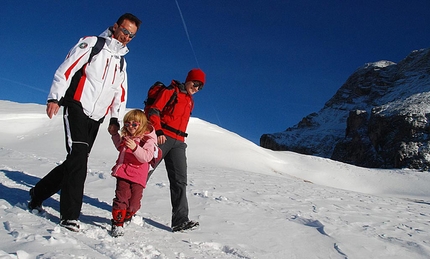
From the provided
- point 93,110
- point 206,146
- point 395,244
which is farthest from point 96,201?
point 206,146

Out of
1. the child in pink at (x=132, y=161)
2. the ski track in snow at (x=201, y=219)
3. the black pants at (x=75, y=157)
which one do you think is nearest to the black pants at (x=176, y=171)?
the ski track in snow at (x=201, y=219)

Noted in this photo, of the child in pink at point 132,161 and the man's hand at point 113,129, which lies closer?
the child in pink at point 132,161

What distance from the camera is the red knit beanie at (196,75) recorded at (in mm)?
3951

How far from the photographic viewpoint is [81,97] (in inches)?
122

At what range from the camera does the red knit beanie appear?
3951mm

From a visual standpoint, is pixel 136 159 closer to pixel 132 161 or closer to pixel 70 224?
pixel 132 161

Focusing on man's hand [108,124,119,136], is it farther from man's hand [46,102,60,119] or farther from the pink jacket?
man's hand [46,102,60,119]

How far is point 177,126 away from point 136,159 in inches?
28.9

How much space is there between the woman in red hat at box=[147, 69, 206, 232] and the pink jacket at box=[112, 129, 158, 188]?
34cm

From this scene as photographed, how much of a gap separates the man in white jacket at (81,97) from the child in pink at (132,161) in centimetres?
21

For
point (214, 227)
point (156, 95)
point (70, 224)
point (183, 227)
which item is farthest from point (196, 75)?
point (70, 224)

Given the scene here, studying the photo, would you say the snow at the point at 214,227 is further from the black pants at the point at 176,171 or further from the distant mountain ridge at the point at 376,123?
the distant mountain ridge at the point at 376,123

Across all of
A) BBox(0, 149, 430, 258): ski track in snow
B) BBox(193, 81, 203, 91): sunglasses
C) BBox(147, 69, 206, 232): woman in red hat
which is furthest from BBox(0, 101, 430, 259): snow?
BBox(193, 81, 203, 91): sunglasses

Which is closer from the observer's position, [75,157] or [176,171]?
[75,157]
